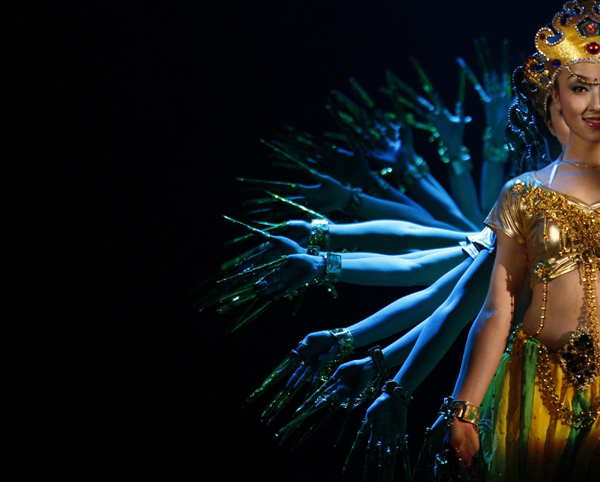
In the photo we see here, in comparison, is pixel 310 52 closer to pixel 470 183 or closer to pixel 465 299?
pixel 470 183

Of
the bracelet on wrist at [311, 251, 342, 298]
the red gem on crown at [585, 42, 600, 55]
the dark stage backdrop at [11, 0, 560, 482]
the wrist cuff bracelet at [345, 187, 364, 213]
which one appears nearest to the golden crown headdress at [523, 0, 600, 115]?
the red gem on crown at [585, 42, 600, 55]

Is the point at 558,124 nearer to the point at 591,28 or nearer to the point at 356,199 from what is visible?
the point at 591,28

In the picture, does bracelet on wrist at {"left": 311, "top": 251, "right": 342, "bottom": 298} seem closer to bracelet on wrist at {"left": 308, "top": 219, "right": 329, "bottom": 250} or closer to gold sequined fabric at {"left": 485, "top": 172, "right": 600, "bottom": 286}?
bracelet on wrist at {"left": 308, "top": 219, "right": 329, "bottom": 250}

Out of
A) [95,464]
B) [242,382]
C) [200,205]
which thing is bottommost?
[95,464]

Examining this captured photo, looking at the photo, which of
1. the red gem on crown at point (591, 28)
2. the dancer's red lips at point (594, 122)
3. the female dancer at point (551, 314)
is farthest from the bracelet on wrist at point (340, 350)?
the red gem on crown at point (591, 28)

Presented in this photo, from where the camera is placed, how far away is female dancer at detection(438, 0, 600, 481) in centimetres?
123

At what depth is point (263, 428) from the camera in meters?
2.48

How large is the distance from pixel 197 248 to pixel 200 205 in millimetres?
158

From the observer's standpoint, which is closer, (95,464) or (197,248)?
(95,464)

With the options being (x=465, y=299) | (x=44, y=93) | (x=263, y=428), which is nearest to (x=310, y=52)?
(x=44, y=93)

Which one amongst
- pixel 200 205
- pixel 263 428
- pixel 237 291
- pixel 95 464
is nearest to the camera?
pixel 237 291

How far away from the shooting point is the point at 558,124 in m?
1.34

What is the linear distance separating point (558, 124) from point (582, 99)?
0.28 ft

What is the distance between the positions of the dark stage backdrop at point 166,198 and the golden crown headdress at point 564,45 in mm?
1376
